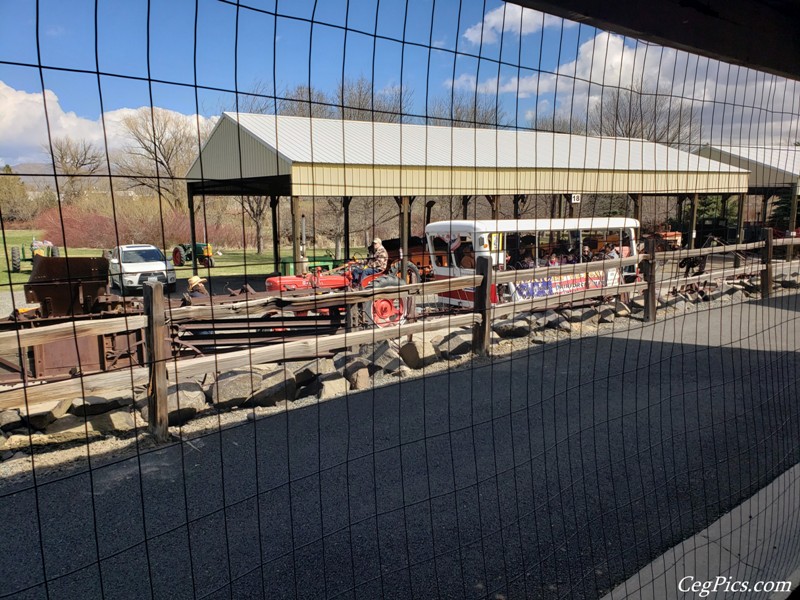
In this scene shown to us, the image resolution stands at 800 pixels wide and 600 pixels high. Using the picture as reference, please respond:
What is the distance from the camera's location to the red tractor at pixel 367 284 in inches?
356

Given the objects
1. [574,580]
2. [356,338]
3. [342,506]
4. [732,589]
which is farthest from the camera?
[356,338]

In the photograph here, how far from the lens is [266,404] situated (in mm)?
6020

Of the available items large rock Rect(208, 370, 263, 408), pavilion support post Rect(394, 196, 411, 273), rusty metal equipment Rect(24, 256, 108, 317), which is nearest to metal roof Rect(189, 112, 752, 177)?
pavilion support post Rect(394, 196, 411, 273)

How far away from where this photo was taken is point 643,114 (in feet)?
10.8

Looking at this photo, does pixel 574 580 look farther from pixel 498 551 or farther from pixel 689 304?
pixel 689 304

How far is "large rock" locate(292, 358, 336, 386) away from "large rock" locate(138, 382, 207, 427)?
1105 millimetres

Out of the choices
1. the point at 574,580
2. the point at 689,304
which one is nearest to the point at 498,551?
the point at 574,580

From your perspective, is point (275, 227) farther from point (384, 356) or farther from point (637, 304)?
point (637, 304)

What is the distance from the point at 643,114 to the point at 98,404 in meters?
5.14

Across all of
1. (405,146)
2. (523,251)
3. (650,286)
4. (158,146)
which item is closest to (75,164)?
(158,146)

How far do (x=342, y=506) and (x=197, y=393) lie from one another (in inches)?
101

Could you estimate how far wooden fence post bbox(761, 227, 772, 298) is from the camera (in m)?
10.8

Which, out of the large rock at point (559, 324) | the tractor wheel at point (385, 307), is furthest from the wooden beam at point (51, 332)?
the large rock at point (559, 324)

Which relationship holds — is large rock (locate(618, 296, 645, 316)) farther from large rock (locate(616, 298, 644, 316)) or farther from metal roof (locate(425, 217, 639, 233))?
metal roof (locate(425, 217, 639, 233))
